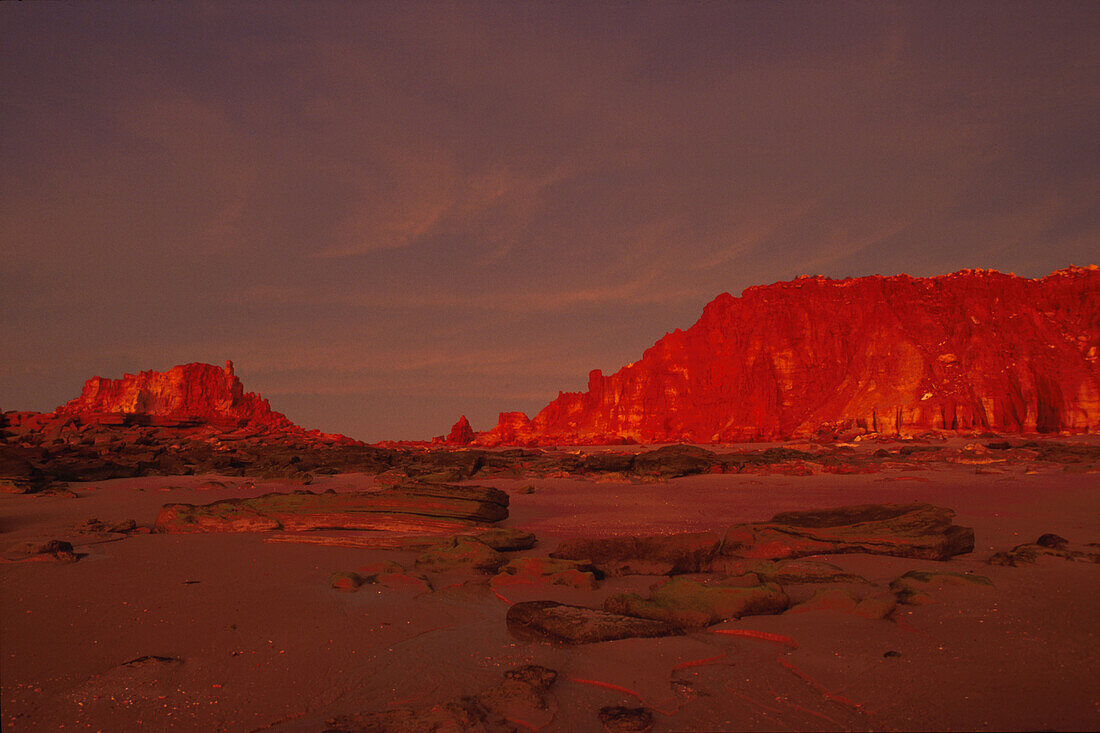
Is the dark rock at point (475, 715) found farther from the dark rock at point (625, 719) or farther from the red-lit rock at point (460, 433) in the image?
the red-lit rock at point (460, 433)

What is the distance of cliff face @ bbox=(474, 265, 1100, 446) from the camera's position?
49.6 m

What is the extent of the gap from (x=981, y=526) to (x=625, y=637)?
→ 6.37m

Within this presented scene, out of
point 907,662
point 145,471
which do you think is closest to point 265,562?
point 907,662

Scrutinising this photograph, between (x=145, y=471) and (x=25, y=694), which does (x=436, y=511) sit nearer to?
(x=25, y=694)

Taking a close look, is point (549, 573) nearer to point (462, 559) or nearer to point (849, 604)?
point (462, 559)

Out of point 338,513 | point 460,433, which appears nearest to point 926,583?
point 338,513

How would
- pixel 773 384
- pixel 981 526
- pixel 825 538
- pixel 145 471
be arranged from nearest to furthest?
pixel 825 538 < pixel 981 526 < pixel 145 471 < pixel 773 384

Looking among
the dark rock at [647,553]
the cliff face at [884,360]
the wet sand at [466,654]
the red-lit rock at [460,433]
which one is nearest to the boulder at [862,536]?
the wet sand at [466,654]

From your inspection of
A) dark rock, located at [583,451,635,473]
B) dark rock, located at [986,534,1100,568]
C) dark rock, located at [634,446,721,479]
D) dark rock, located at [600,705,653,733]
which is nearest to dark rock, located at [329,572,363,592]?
dark rock, located at [600,705,653,733]

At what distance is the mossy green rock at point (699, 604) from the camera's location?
3604mm

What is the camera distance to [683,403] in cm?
8812

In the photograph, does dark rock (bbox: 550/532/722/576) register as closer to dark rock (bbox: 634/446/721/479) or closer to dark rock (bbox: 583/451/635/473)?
dark rock (bbox: 634/446/721/479)

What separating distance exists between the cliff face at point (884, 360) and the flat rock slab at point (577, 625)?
188ft

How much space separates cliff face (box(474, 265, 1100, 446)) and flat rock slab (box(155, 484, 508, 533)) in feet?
183
